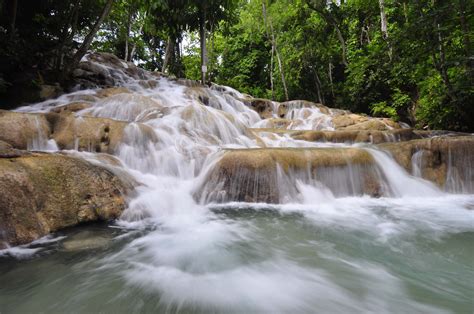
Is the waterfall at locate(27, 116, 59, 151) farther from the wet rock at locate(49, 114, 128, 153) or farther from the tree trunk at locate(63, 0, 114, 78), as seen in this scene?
the tree trunk at locate(63, 0, 114, 78)

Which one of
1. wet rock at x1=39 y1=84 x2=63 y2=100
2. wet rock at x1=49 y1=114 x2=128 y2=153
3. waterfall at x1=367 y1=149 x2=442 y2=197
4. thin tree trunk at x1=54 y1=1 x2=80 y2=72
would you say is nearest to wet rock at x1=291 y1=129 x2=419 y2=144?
waterfall at x1=367 y1=149 x2=442 y2=197

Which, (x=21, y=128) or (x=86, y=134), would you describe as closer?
(x=21, y=128)

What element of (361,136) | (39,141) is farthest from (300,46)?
(39,141)

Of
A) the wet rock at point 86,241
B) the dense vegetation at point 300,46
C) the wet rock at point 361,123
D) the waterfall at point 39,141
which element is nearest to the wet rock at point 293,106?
the wet rock at point 361,123

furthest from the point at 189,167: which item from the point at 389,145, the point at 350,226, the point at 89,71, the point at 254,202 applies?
the point at 89,71

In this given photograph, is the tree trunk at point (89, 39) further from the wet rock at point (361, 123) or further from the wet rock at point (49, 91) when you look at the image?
the wet rock at point (361, 123)

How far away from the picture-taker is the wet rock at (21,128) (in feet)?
14.6

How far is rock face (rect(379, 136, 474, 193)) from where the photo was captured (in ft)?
16.6

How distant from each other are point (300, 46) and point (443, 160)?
12.8m

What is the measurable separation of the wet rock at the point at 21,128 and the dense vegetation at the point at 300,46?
85.9 inches

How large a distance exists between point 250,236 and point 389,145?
442cm

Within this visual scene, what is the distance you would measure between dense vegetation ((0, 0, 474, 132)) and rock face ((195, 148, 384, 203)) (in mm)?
3667

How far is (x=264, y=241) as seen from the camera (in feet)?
10.1

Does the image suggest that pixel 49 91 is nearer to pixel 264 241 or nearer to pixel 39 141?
pixel 39 141
